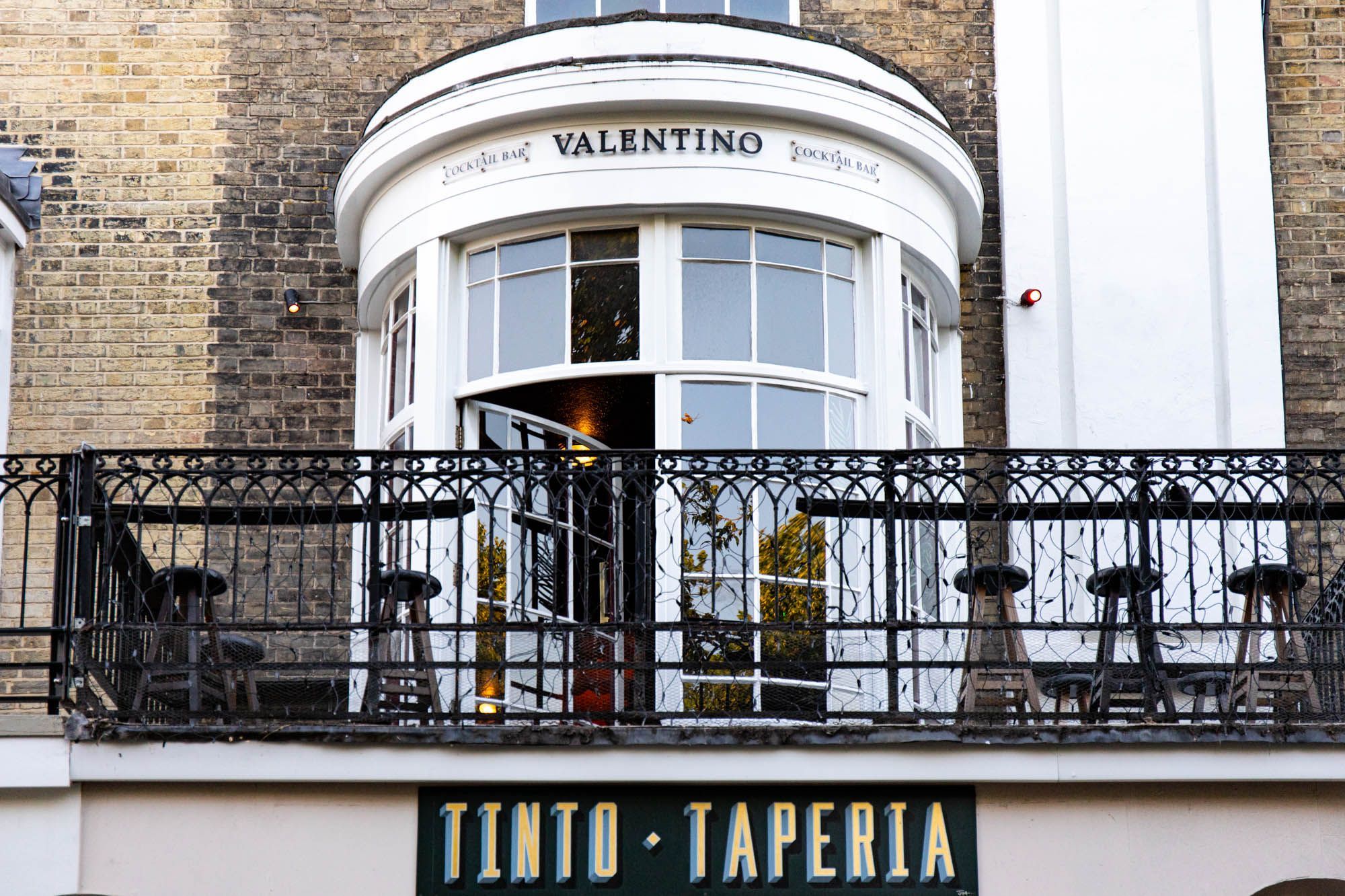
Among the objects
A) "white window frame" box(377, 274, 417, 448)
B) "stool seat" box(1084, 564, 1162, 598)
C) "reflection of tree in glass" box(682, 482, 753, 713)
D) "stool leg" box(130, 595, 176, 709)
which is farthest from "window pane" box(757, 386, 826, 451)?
"stool leg" box(130, 595, 176, 709)

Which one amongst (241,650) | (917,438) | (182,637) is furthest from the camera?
(917,438)

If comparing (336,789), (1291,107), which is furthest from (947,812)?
(1291,107)

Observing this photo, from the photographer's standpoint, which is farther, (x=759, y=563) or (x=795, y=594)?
(x=795, y=594)

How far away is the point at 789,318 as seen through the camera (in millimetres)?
10945

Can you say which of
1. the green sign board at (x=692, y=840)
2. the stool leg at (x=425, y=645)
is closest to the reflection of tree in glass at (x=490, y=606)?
the stool leg at (x=425, y=645)

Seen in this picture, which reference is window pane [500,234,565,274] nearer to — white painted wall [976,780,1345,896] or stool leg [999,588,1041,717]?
stool leg [999,588,1041,717]

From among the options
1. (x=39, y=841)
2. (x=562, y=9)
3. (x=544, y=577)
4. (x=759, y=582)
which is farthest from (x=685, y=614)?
(x=562, y=9)

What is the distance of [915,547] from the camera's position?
10.4 meters

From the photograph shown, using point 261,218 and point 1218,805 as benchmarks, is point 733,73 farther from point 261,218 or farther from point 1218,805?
point 1218,805

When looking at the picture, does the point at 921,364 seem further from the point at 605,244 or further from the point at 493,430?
the point at 493,430

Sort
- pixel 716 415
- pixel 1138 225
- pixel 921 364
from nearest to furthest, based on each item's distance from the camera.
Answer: pixel 716 415 < pixel 921 364 < pixel 1138 225

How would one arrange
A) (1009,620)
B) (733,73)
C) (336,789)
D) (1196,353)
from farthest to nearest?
1. (1196,353)
2. (733,73)
3. (1009,620)
4. (336,789)

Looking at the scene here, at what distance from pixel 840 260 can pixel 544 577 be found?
242 centimetres

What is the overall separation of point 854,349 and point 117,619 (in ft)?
13.5
